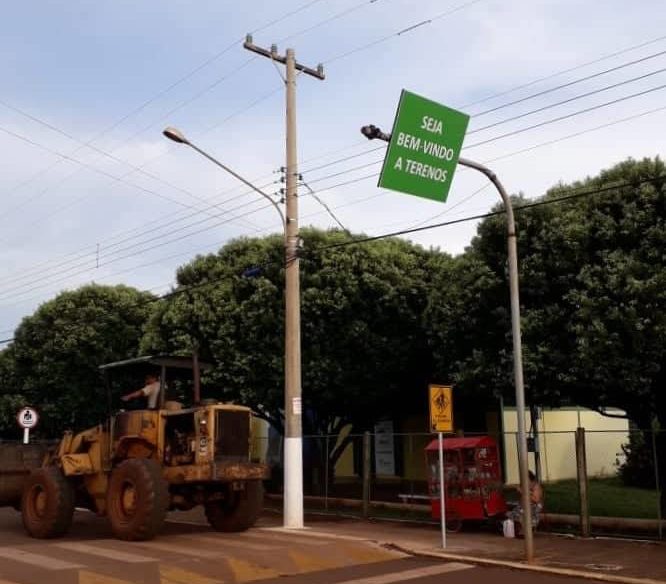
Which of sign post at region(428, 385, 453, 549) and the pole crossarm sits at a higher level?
the pole crossarm

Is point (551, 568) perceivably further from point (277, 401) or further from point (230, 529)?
point (277, 401)

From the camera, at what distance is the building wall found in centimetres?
2620

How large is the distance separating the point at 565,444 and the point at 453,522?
13.1 m

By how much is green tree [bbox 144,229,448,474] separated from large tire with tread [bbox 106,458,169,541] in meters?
7.72

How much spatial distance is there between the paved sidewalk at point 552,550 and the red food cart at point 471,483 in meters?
0.42

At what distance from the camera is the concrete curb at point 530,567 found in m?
10.7

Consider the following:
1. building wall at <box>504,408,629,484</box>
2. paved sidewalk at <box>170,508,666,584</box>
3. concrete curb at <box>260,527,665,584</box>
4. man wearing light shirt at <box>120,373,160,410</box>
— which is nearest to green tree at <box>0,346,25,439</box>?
paved sidewalk at <box>170,508,666,584</box>

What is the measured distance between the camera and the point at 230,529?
15.2 m

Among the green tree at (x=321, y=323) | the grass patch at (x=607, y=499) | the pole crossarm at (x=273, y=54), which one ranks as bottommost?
the grass patch at (x=607, y=499)

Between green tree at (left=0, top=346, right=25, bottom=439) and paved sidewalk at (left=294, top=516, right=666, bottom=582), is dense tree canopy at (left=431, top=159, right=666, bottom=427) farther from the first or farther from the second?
green tree at (left=0, top=346, right=25, bottom=439)

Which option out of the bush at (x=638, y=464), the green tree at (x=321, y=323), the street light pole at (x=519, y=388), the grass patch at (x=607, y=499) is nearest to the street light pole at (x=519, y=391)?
the street light pole at (x=519, y=388)

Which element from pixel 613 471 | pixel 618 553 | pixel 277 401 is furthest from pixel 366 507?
pixel 613 471

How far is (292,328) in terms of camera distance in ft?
56.8

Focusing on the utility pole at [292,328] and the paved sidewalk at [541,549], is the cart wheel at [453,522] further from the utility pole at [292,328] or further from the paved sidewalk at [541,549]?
the utility pole at [292,328]
